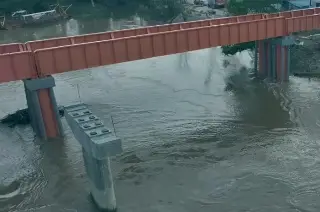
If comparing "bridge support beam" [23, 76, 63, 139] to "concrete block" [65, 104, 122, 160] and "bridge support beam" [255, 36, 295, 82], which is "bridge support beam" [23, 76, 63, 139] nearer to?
"concrete block" [65, 104, 122, 160]

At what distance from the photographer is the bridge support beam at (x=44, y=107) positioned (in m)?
22.4

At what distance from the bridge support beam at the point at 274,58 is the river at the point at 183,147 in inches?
38.1

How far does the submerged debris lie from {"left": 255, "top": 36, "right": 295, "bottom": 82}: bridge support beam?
48.1 feet

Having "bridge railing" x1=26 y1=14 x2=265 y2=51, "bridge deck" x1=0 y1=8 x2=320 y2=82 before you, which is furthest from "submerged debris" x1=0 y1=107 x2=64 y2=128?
"bridge railing" x1=26 y1=14 x2=265 y2=51

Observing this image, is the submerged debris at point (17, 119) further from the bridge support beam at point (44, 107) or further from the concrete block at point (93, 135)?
the concrete block at point (93, 135)

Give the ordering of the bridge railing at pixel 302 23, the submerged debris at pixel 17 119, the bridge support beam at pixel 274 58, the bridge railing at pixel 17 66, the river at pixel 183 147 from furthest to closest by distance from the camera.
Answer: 1. the bridge support beam at pixel 274 58
2. the bridge railing at pixel 302 23
3. the submerged debris at pixel 17 119
4. the bridge railing at pixel 17 66
5. the river at pixel 183 147

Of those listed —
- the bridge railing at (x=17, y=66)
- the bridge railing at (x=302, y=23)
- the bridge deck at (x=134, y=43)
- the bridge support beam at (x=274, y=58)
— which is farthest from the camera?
the bridge support beam at (x=274, y=58)

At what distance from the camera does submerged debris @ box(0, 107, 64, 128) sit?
1057 inches

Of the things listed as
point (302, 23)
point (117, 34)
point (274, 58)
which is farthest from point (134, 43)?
point (302, 23)

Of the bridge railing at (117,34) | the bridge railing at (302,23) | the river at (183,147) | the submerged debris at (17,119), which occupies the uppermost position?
the bridge railing at (117,34)

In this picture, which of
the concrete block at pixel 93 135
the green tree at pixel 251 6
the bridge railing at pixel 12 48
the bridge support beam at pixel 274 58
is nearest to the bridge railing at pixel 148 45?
the bridge support beam at pixel 274 58

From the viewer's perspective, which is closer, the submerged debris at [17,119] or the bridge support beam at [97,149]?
the bridge support beam at [97,149]

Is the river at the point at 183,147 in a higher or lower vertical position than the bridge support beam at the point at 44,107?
lower

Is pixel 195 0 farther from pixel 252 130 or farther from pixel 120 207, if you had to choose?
pixel 120 207
